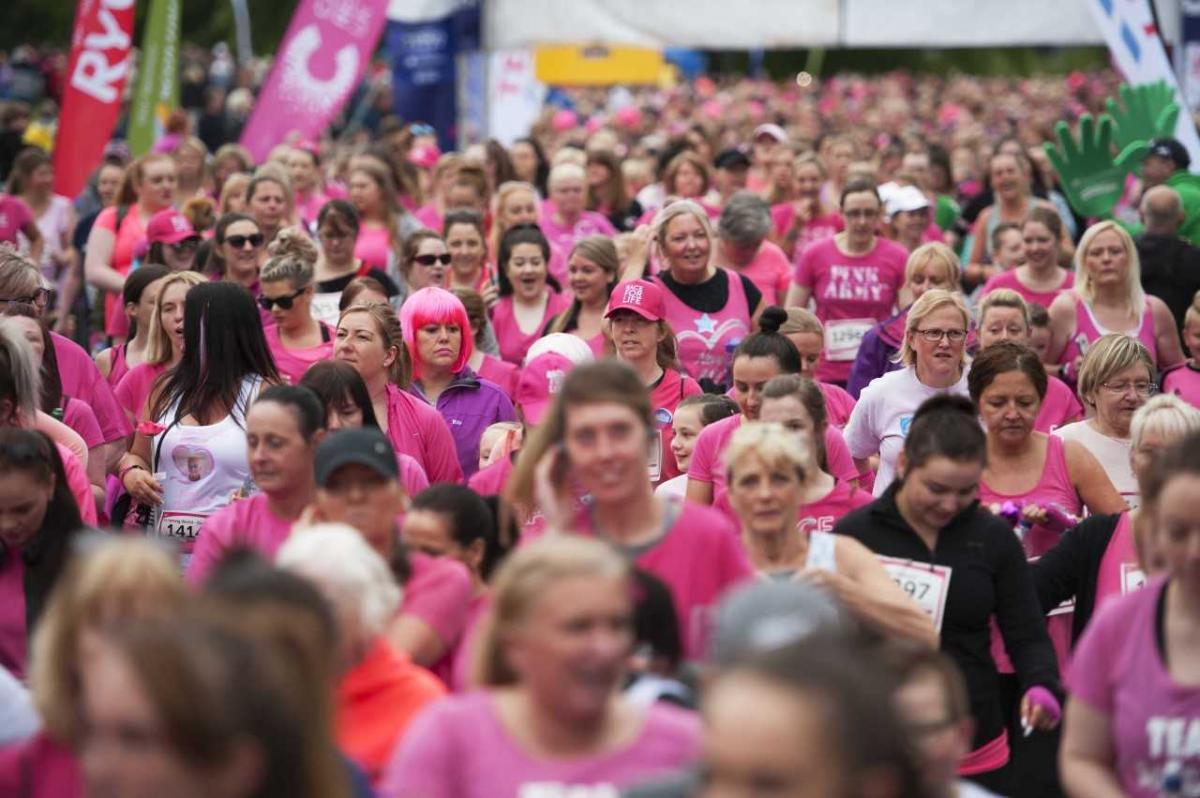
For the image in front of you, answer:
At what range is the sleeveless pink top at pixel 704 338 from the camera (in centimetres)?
969

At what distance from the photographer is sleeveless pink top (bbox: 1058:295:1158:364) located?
9.55 metres

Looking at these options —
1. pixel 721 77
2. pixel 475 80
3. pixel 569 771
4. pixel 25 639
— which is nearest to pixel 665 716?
pixel 569 771

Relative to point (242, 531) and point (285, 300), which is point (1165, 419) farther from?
point (285, 300)

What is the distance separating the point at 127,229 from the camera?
12.3 m

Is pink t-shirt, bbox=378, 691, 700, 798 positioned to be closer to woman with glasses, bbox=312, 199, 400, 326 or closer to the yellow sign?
woman with glasses, bbox=312, 199, 400, 326

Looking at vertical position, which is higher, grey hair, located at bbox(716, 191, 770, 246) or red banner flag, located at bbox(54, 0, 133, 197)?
red banner flag, located at bbox(54, 0, 133, 197)

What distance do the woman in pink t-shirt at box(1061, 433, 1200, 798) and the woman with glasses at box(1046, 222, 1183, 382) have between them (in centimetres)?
554

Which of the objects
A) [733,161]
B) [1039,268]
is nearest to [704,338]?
[1039,268]

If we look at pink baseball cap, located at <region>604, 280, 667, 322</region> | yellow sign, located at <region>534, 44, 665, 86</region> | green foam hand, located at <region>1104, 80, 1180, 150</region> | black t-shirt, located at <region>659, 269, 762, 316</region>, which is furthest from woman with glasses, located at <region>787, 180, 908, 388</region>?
yellow sign, located at <region>534, 44, 665, 86</region>

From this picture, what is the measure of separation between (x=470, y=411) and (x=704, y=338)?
5.79ft

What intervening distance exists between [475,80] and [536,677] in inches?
739

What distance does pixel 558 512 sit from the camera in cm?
455

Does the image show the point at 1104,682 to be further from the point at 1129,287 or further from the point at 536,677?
the point at 1129,287

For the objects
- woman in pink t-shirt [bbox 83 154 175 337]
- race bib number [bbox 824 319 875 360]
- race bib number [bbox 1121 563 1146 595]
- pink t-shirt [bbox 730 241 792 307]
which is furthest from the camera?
woman in pink t-shirt [bbox 83 154 175 337]
